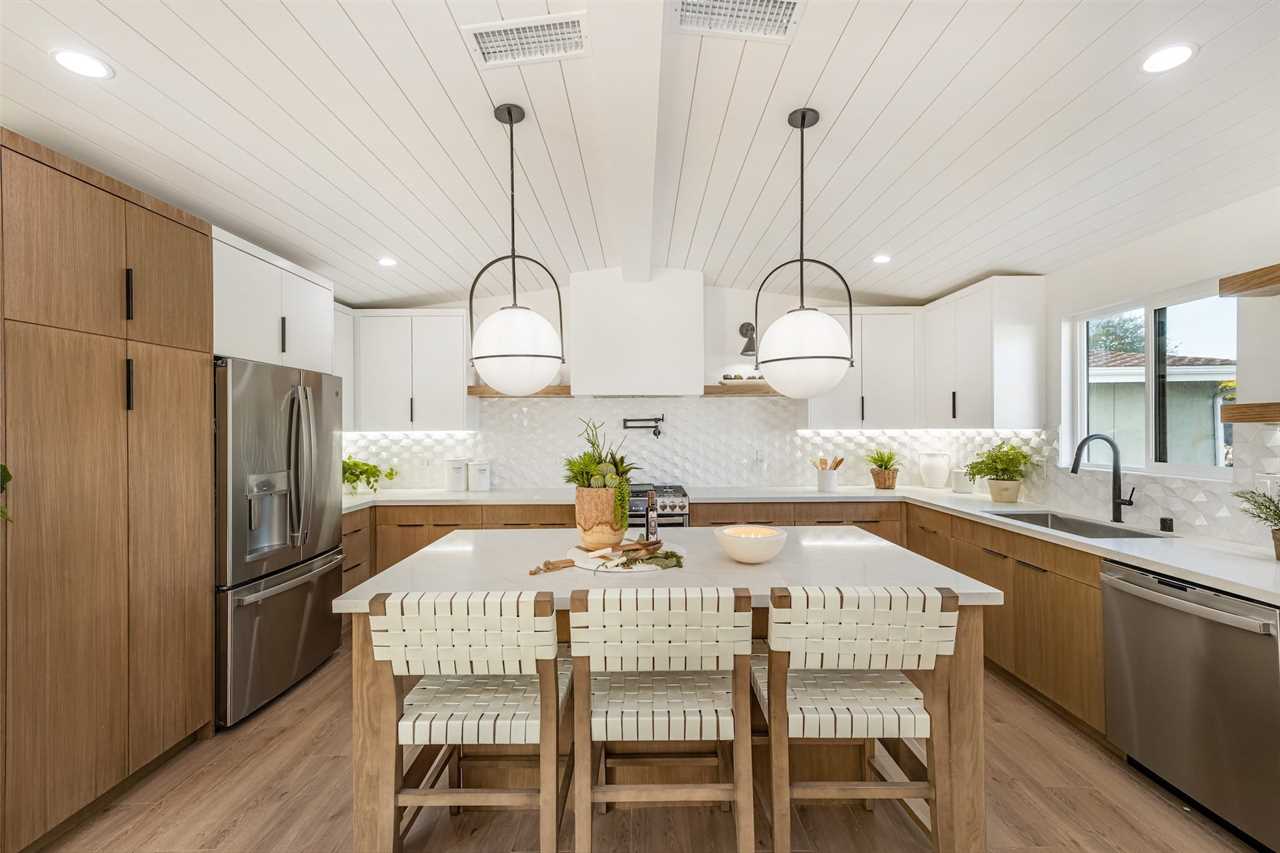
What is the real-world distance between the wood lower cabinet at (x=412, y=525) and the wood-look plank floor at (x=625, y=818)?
181 centimetres

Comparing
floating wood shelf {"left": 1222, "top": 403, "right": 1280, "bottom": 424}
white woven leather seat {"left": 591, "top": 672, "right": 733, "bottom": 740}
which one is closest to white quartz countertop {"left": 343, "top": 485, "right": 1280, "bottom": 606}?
floating wood shelf {"left": 1222, "top": 403, "right": 1280, "bottom": 424}

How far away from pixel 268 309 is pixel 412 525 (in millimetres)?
1903

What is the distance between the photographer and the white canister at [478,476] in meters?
4.64

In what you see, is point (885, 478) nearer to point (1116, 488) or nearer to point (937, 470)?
point (937, 470)

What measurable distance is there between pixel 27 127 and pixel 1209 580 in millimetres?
4370

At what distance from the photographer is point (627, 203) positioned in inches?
109

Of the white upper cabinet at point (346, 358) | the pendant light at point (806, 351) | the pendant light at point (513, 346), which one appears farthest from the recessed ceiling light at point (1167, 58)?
the white upper cabinet at point (346, 358)

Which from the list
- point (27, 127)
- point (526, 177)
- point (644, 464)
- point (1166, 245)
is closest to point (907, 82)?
point (526, 177)

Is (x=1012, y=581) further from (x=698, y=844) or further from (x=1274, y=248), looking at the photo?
(x=698, y=844)

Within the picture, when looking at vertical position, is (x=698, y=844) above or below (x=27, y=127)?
below

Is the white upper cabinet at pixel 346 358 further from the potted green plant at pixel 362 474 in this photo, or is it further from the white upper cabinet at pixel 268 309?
the white upper cabinet at pixel 268 309

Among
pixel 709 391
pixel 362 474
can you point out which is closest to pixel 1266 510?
pixel 709 391

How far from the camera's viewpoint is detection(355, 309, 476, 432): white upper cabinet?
4523 millimetres

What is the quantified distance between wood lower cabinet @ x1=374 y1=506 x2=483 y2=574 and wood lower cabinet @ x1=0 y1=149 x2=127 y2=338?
7.77ft
